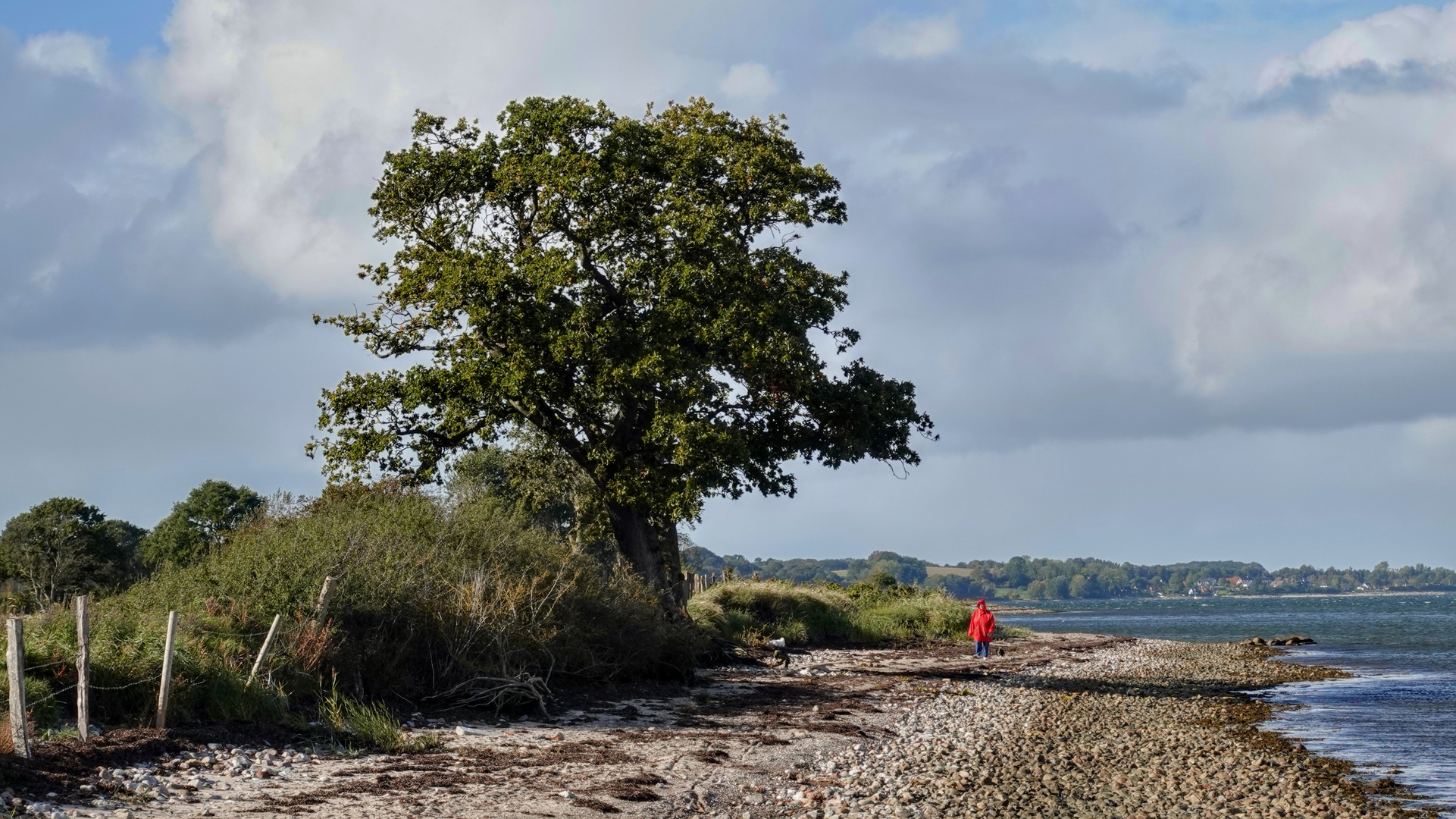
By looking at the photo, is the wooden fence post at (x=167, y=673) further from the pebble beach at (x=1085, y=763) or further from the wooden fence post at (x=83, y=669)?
the pebble beach at (x=1085, y=763)

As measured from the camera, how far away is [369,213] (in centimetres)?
2747

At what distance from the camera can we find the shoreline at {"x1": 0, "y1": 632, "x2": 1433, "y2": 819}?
11.4 metres

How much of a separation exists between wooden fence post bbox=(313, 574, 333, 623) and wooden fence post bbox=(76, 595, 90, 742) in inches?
154

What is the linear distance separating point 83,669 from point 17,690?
1.46 m

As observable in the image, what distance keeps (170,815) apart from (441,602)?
8.20 m

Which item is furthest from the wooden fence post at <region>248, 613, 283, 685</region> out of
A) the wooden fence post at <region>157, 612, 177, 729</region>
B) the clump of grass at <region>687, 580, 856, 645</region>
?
the clump of grass at <region>687, 580, 856, 645</region>

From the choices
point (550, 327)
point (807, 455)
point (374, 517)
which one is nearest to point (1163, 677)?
point (807, 455)

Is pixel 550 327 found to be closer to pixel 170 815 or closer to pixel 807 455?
pixel 807 455

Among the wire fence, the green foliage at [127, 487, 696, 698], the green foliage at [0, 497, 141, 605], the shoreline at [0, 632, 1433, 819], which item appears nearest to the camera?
the wire fence

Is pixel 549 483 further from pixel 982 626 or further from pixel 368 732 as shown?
pixel 368 732

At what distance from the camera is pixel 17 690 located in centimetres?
1116

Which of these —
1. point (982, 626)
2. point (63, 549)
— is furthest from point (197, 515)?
point (982, 626)

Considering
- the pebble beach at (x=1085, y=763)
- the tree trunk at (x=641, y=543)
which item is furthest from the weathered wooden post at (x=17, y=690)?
the tree trunk at (x=641, y=543)

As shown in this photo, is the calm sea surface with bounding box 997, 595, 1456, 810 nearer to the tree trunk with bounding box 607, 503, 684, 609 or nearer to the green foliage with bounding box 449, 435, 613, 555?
the tree trunk with bounding box 607, 503, 684, 609
